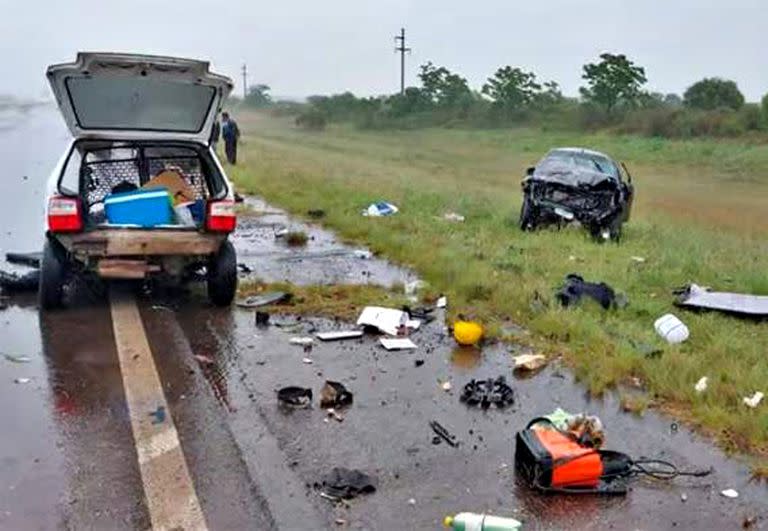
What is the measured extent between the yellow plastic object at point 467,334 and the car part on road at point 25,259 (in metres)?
5.04

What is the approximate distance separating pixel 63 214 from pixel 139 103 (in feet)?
4.96

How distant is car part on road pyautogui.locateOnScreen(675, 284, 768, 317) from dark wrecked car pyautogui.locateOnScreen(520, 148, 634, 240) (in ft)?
13.6

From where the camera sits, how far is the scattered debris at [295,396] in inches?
207

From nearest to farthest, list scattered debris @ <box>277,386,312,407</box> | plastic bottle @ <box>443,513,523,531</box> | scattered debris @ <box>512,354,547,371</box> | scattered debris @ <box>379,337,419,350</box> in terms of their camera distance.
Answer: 1. plastic bottle @ <box>443,513,523,531</box>
2. scattered debris @ <box>277,386,312,407</box>
3. scattered debris @ <box>512,354,547,371</box>
4. scattered debris @ <box>379,337,419,350</box>

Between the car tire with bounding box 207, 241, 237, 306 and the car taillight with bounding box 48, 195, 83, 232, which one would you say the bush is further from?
the car taillight with bounding box 48, 195, 83, 232

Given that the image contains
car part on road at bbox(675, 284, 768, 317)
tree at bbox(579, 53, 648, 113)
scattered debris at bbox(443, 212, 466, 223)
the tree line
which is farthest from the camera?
tree at bbox(579, 53, 648, 113)

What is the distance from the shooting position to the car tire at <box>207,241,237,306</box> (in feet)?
24.9

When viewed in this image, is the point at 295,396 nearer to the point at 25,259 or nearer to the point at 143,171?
the point at 143,171

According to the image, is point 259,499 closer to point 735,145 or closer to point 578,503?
point 578,503

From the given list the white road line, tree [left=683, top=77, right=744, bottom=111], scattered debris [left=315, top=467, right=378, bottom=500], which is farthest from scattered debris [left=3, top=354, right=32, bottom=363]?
tree [left=683, top=77, right=744, bottom=111]

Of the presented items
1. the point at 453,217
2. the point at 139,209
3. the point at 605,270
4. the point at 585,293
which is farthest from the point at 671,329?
the point at 453,217

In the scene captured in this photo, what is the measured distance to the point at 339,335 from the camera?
22.4ft

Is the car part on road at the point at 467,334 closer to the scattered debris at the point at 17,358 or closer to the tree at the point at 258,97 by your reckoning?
the scattered debris at the point at 17,358

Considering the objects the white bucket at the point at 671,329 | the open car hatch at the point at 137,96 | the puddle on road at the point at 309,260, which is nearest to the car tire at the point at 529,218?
the puddle on road at the point at 309,260
